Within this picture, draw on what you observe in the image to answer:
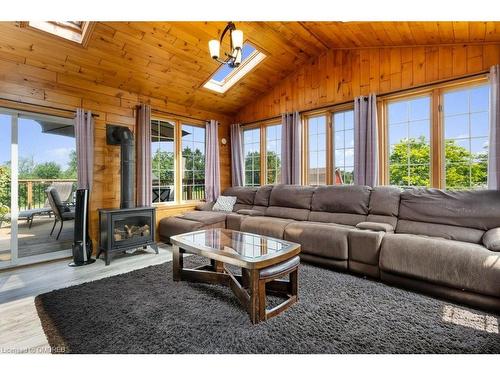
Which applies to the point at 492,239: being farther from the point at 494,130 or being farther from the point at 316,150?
the point at 316,150

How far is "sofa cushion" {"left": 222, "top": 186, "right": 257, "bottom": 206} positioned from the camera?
15.5 ft

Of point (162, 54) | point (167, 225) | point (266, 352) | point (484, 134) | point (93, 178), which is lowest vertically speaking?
point (266, 352)

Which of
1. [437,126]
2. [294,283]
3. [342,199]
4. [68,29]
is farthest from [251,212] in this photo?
[68,29]

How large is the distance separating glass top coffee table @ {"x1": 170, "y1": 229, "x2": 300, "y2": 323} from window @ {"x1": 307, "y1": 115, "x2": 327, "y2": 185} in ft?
7.23

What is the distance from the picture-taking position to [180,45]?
345cm

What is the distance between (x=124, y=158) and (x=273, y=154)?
2.63 metres

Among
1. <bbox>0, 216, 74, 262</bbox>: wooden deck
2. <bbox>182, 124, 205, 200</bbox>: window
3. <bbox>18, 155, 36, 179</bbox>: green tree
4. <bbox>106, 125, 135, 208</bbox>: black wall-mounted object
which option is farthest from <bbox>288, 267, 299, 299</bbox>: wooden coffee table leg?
<bbox>18, 155, 36, 179</bbox>: green tree

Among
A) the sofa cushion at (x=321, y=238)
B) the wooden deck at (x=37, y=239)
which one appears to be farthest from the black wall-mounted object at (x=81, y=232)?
the sofa cushion at (x=321, y=238)

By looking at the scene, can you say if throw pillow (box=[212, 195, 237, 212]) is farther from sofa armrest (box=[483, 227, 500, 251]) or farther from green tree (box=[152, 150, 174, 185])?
sofa armrest (box=[483, 227, 500, 251])

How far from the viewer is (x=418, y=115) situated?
11.3 feet

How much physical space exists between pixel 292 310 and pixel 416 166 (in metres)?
2.68

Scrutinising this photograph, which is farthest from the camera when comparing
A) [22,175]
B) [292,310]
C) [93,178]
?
[22,175]
